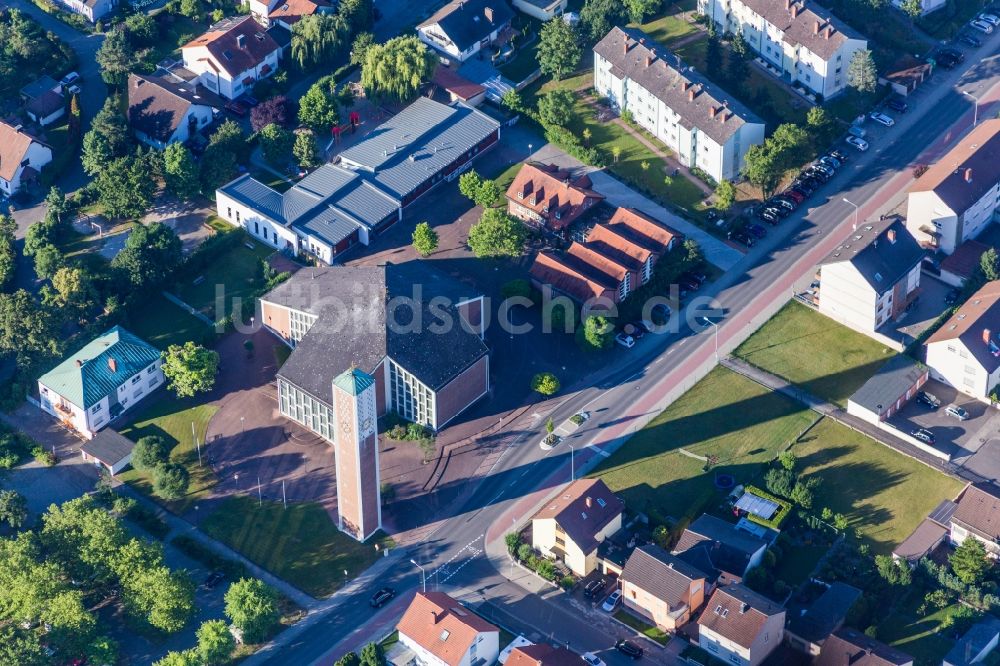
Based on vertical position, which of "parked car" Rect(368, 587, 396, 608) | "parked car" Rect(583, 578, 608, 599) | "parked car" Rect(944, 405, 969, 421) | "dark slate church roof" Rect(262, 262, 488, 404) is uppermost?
"dark slate church roof" Rect(262, 262, 488, 404)

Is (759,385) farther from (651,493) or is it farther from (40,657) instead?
(40,657)

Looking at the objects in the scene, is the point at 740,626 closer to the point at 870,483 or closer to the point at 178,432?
the point at 870,483

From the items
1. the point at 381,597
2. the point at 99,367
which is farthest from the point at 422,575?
the point at 99,367

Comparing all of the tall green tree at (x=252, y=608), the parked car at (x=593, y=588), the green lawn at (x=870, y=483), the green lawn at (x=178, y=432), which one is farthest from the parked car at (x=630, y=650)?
the green lawn at (x=178, y=432)

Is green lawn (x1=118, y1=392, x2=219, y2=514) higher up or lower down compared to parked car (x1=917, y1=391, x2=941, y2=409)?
lower down

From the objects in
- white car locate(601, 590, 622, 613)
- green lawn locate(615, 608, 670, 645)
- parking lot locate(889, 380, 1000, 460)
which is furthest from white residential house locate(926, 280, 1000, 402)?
green lawn locate(615, 608, 670, 645)

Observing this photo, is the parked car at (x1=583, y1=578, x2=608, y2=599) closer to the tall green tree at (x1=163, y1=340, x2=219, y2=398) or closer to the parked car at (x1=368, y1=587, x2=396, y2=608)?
the parked car at (x1=368, y1=587, x2=396, y2=608)

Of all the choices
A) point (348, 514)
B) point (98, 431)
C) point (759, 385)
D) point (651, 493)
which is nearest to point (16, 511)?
point (98, 431)
